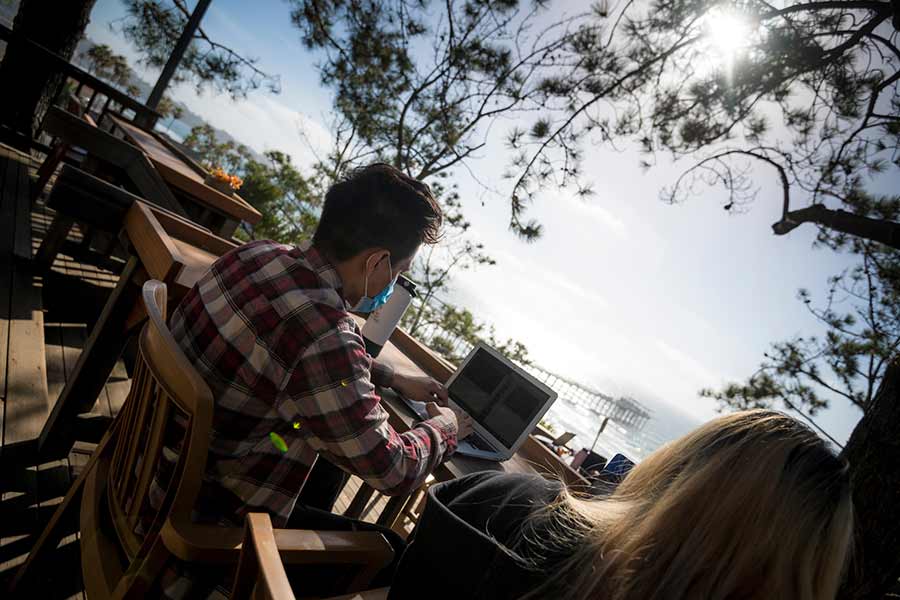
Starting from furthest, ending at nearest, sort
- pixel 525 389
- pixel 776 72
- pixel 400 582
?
pixel 776 72 < pixel 525 389 < pixel 400 582

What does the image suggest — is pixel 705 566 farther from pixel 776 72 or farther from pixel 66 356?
pixel 776 72

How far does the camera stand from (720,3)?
2.77 m

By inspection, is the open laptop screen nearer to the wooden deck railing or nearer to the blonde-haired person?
the blonde-haired person

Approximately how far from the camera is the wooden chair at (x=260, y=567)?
1.74 feet

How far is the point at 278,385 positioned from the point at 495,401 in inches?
39.4

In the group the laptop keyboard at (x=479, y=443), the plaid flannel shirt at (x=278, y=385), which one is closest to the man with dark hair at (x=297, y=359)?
the plaid flannel shirt at (x=278, y=385)

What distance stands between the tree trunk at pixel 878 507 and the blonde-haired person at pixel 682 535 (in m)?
1.72

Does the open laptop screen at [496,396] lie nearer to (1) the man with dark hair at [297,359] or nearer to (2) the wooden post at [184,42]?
(1) the man with dark hair at [297,359]

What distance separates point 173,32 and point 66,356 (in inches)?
196

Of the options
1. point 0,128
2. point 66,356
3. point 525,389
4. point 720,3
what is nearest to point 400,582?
point 525,389

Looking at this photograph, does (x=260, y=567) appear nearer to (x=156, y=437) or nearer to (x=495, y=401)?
(x=156, y=437)

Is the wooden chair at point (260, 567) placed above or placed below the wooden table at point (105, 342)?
above

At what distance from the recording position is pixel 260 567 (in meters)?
0.55

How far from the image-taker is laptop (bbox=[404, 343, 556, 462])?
1531 mm
